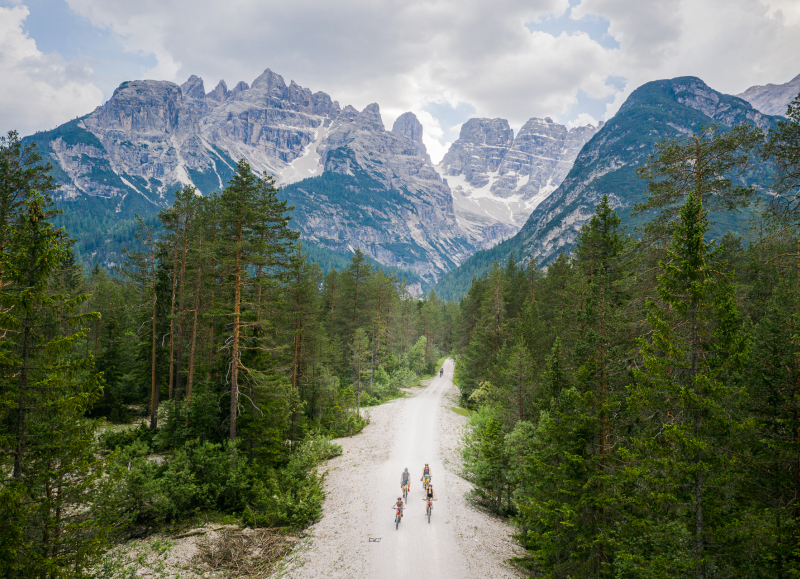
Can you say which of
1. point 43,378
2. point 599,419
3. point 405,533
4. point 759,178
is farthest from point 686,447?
point 759,178

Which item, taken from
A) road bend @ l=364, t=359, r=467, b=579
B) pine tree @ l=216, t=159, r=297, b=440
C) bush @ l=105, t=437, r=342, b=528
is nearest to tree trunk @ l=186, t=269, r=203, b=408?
pine tree @ l=216, t=159, r=297, b=440

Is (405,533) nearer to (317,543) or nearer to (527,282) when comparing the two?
(317,543)

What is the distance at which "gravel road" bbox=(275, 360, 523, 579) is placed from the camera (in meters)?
13.6

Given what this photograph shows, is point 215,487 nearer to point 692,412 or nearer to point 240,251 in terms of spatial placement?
point 240,251

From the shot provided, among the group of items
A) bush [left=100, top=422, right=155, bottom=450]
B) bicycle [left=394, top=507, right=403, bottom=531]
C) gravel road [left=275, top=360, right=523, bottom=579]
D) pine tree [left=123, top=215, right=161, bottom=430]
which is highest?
pine tree [left=123, top=215, right=161, bottom=430]

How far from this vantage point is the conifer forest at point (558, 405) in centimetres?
884

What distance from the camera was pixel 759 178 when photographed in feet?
566

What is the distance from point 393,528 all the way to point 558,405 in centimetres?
889

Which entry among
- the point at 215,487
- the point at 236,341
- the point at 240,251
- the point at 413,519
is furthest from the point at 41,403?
the point at 413,519

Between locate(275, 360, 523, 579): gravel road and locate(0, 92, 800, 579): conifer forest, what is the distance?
1284 mm

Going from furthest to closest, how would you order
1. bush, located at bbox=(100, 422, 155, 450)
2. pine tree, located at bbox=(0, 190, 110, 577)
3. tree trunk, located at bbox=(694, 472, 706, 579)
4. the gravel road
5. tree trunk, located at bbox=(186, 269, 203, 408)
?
tree trunk, located at bbox=(186, 269, 203, 408)
bush, located at bbox=(100, 422, 155, 450)
the gravel road
tree trunk, located at bbox=(694, 472, 706, 579)
pine tree, located at bbox=(0, 190, 110, 577)

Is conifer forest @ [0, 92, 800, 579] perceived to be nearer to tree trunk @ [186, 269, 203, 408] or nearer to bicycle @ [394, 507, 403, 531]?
tree trunk @ [186, 269, 203, 408]

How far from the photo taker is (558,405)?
14.1 m

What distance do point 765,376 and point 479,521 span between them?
1297 centimetres
